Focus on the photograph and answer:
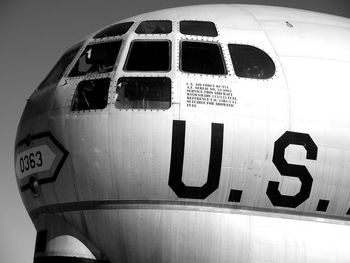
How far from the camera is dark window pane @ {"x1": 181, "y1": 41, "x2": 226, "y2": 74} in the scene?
56.8 feet

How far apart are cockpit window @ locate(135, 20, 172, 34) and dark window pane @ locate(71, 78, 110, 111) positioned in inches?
56.8

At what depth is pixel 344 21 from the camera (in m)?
19.8

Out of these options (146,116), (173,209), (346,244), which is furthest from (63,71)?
(346,244)

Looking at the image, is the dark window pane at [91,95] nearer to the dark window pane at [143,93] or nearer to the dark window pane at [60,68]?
the dark window pane at [143,93]

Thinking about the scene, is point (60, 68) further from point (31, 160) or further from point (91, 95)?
point (31, 160)

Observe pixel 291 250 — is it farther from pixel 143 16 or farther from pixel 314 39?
pixel 143 16

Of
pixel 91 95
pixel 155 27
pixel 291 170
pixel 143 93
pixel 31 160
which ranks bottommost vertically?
pixel 31 160

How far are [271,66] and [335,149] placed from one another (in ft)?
6.41

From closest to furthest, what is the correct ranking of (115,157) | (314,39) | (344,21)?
(115,157) < (314,39) < (344,21)

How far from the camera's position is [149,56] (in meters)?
17.5

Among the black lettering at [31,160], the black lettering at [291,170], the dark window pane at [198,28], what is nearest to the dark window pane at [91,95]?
the black lettering at [31,160]

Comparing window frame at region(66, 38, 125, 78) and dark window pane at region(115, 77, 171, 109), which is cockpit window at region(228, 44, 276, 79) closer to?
dark window pane at region(115, 77, 171, 109)

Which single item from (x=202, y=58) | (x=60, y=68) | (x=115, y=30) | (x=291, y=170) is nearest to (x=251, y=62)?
(x=202, y=58)

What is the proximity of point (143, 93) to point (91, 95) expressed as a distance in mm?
991
